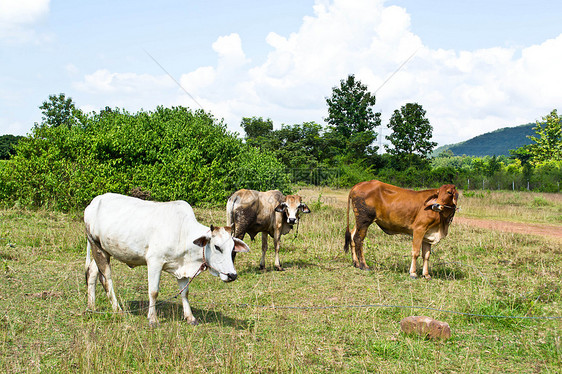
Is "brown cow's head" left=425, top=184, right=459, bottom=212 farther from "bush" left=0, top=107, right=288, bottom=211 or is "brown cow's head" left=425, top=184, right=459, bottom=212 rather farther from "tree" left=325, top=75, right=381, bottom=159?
"tree" left=325, top=75, right=381, bottom=159

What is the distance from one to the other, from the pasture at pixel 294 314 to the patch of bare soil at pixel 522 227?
142 inches

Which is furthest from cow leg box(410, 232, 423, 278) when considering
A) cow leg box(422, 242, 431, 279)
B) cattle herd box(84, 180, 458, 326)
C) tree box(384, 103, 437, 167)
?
tree box(384, 103, 437, 167)

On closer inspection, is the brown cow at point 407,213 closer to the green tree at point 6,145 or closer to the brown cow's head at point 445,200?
the brown cow's head at point 445,200

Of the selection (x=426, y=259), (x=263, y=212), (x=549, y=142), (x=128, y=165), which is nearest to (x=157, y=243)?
(x=263, y=212)

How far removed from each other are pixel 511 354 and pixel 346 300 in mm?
2508

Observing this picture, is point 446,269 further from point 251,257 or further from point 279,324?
point 279,324

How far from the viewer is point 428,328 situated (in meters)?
5.73

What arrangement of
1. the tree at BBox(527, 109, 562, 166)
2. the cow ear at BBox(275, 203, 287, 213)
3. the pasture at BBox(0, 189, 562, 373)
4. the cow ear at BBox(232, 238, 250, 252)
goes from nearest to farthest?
the pasture at BBox(0, 189, 562, 373) → the cow ear at BBox(232, 238, 250, 252) → the cow ear at BBox(275, 203, 287, 213) → the tree at BBox(527, 109, 562, 166)

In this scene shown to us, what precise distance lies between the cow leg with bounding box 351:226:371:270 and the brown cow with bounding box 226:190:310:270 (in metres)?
1.27

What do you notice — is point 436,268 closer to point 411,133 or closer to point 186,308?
point 186,308

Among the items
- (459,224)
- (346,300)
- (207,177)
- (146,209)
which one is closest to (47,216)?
(207,177)

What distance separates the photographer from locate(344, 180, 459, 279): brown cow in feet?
30.5

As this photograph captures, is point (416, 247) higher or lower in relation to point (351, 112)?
lower

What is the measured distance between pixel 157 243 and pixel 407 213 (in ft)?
17.8
